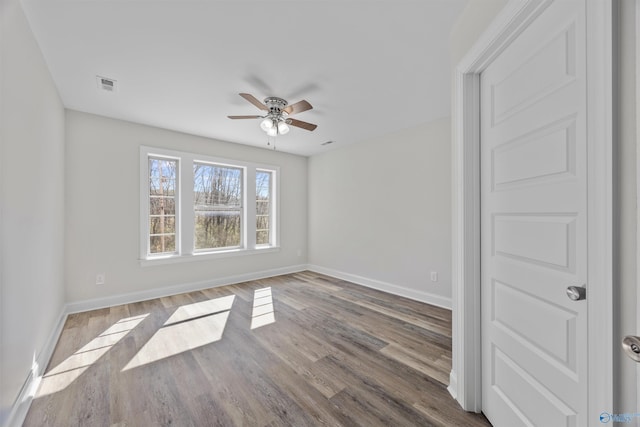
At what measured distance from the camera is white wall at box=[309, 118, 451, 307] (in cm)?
326

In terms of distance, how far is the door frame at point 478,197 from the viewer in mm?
740

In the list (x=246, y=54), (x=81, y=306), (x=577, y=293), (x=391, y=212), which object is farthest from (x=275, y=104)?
(x=81, y=306)

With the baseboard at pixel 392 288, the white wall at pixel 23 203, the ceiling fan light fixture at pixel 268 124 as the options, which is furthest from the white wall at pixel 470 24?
the baseboard at pixel 392 288

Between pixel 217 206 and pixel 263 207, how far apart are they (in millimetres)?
937

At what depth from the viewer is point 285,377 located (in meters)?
1.85

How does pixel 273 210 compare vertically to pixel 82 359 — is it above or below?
above

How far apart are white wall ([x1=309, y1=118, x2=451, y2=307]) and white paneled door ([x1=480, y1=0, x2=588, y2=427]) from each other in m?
1.82

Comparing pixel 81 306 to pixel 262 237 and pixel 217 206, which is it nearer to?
pixel 217 206

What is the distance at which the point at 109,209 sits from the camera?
10.7ft

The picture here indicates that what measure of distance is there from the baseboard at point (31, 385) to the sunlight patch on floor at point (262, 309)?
1.58m

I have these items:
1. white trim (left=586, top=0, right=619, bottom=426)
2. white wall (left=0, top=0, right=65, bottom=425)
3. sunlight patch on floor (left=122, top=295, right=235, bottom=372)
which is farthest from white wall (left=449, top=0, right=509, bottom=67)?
sunlight patch on floor (left=122, top=295, right=235, bottom=372)

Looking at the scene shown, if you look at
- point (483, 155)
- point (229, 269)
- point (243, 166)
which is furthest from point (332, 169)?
point (483, 155)

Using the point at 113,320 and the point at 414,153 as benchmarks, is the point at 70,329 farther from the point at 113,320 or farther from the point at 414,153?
the point at 414,153

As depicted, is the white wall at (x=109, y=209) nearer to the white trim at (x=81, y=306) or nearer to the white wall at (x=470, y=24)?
the white trim at (x=81, y=306)
